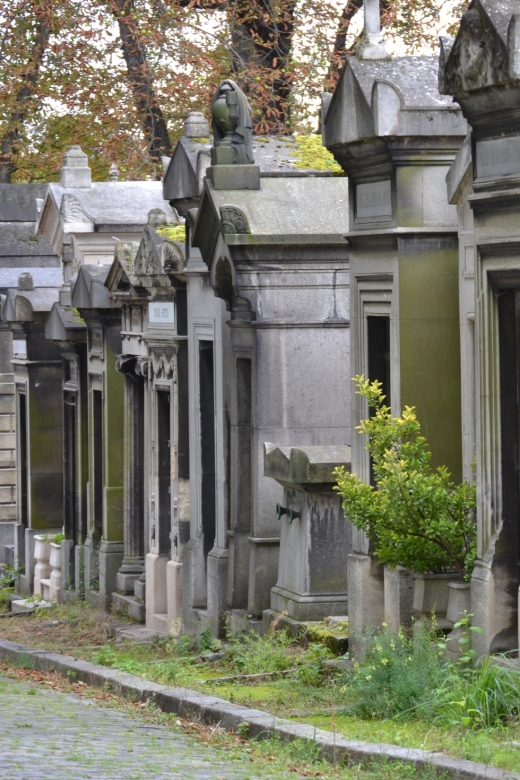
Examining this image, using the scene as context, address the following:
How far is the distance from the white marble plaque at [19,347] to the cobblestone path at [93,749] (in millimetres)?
9071

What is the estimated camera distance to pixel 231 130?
12047 millimetres

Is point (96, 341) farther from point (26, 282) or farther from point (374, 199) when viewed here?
point (374, 199)

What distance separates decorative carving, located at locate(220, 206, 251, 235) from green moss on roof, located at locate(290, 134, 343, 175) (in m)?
0.97

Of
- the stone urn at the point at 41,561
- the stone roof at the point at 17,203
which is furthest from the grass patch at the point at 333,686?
the stone roof at the point at 17,203

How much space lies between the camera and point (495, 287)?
26.8 feet

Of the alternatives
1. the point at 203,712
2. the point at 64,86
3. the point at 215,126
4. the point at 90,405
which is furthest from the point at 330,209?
the point at 64,86

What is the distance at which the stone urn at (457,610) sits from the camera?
328 inches

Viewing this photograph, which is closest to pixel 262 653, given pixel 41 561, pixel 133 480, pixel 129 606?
pixel 129 606

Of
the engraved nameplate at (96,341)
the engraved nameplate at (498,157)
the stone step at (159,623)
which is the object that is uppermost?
the engraved nameplate at (498,157)

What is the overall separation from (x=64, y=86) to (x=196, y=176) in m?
10.3

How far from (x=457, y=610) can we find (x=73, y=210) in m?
9.68

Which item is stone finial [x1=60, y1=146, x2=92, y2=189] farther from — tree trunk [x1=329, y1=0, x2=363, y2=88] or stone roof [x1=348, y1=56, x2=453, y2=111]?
stone roof [x1=348, y1=56, x2=453, y2=111]

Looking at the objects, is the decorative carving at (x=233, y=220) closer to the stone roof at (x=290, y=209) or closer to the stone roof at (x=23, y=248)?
the stone roof at (x=290, y=209)

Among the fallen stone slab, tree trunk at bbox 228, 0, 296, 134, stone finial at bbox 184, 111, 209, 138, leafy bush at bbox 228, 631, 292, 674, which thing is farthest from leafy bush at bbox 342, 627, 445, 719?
tree trunk at bbox 228, 0, 296, 134
